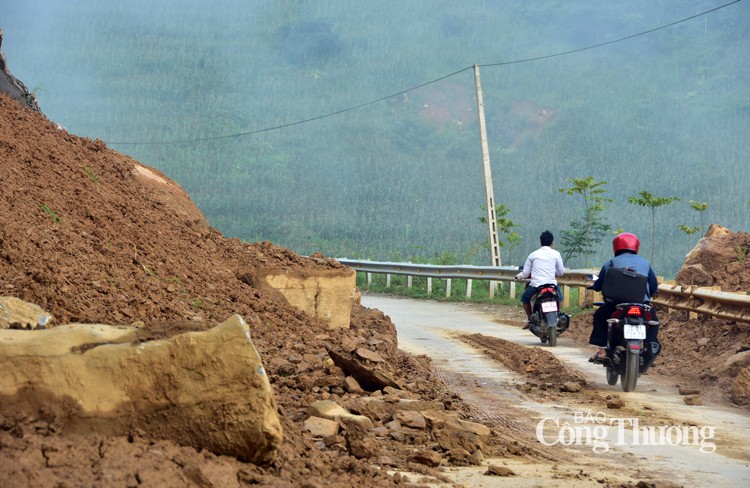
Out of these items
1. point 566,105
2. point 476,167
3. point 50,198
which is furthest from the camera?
point 566,105

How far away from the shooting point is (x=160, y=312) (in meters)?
9.27

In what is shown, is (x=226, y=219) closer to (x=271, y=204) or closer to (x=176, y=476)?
(x=271, y=204)

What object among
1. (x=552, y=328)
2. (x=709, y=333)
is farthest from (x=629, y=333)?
(x=552, y=328)

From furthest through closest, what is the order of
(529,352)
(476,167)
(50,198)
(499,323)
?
(476,167) < (499,323) < (529,352) < (50,198)

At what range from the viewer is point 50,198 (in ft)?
34.9

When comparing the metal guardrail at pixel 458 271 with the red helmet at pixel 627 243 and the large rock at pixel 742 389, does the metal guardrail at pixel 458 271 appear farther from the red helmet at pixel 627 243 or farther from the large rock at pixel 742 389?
the large rock at pixel 742 389

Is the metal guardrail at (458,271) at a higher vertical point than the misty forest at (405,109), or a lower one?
lower

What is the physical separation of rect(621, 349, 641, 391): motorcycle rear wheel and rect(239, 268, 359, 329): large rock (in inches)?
155

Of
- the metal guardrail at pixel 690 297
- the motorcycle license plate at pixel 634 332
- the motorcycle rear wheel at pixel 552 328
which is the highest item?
the metal guardrail at pixel 690 297

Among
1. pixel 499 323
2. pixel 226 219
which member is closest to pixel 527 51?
pixel 226 219

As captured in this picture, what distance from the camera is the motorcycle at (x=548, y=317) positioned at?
1584 centimetres

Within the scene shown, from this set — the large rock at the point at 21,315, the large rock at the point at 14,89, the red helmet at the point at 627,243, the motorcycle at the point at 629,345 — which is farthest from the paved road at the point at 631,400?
the large rock at the point at 14,89

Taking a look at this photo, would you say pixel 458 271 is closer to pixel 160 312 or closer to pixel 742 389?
pixel 742 389

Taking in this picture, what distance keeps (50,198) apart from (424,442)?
17.8 ft
